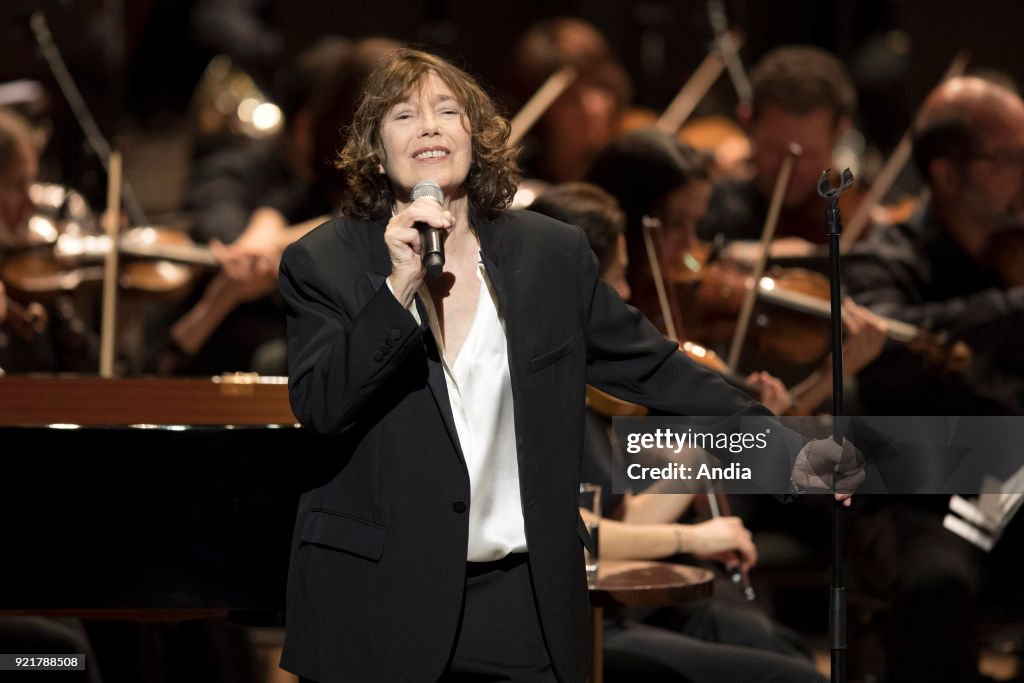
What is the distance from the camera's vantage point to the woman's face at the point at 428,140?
6.40 ft

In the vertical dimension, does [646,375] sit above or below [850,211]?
below

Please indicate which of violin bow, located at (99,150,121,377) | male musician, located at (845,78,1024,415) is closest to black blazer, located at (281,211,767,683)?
male musician, located at (845,78,1024,415)

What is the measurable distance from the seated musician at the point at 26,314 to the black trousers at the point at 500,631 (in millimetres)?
2074

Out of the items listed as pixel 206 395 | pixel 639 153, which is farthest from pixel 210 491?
pixel 639 153

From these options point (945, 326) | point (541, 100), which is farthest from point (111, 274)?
point (945, 326)

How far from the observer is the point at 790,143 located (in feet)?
13.7

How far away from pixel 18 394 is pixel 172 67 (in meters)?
4.07

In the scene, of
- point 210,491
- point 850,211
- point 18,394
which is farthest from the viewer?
point 850,211

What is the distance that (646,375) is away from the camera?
208cm

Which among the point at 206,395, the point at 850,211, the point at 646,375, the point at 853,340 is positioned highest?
the point at 850,211

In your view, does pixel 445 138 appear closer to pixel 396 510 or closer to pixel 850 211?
pixel 396 510

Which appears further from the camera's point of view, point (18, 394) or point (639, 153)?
point (639, 153)

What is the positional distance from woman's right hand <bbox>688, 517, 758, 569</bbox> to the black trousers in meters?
0.87

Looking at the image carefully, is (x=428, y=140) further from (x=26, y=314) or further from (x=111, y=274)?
(x=111, y=274)
